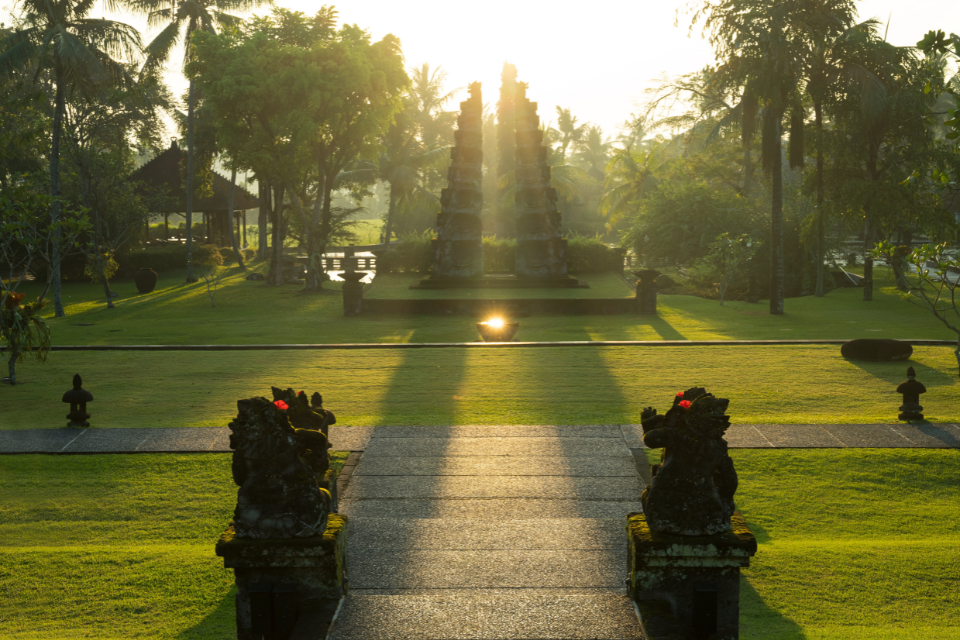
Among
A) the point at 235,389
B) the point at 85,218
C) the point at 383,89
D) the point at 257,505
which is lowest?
the point at 235,389

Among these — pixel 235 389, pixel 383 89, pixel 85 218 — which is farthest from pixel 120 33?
pixel 235 389

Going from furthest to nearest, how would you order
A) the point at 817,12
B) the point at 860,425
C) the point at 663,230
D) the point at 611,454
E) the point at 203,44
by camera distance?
the point at 663,230 < the point at 203,44 < the point at 817,12 < the point at 860,425 < the point at 611,454

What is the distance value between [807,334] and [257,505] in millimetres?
19058

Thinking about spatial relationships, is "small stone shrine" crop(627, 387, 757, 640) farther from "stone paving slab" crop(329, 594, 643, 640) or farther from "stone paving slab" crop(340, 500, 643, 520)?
"stone paving slab" crop(340, 500, 643, 520)

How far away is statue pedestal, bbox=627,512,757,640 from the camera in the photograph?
15.8ft

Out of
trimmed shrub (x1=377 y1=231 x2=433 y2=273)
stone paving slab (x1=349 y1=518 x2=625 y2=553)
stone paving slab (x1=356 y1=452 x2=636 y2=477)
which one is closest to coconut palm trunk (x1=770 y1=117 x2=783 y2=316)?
trimmed shrub (x1=377 y1=231 x2=433 y2=273)

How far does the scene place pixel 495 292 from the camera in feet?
94.9

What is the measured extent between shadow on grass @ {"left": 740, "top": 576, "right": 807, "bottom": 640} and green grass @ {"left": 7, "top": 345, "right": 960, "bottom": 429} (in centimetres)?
565

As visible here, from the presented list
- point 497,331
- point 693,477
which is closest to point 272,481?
point 693,477

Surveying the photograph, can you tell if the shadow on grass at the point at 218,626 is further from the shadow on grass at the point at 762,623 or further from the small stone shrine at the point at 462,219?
the small stone shrine at the point at 462,219

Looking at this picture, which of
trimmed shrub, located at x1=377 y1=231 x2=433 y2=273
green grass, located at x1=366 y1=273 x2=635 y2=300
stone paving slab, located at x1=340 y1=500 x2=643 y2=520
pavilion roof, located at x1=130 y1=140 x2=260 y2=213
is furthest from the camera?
pavilion roof, located at x1=130 y1=140 x2=260 y2=213

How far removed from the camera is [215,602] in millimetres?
5570

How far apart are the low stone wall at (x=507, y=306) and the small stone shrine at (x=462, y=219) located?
4.89 m

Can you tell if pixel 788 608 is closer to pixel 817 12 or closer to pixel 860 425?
pixel 860 425
